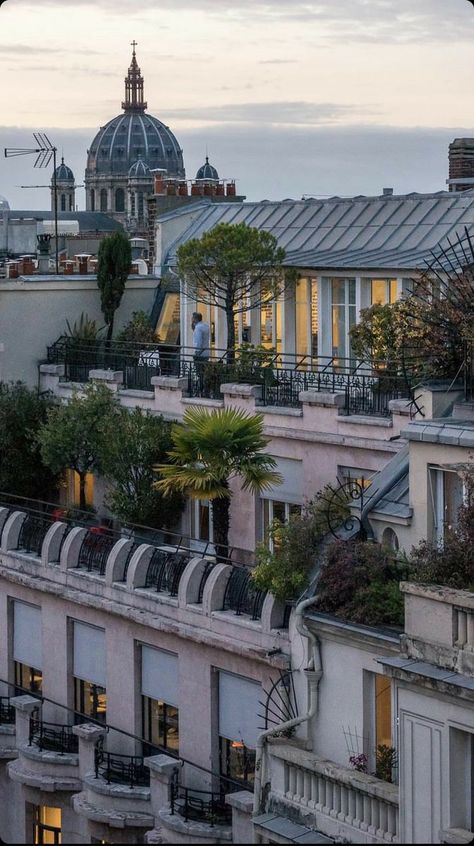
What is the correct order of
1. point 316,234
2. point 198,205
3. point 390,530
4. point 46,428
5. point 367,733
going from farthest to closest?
point 198,205 < point 316,234 < point 46,428 < point 390,530 < point 367,733

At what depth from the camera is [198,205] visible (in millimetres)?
50281

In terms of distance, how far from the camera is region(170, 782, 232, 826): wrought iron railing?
29.9 m

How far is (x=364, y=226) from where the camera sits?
4247 cm

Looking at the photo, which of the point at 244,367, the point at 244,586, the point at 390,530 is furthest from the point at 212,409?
the point at 390,530

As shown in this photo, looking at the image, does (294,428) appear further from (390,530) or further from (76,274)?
(76,274)

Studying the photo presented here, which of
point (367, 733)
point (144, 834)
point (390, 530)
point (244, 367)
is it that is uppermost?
point (244, 367)

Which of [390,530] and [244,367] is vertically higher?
[244,367]

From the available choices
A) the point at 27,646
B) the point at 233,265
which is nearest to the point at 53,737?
the point at 27,646

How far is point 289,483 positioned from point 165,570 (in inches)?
138

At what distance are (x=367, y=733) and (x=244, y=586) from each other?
5241 millimetres

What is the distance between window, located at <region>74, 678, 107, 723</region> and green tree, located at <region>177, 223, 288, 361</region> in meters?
8.54

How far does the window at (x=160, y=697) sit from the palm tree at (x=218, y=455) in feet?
7.43

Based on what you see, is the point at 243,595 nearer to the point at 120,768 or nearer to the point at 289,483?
the point at 120,768

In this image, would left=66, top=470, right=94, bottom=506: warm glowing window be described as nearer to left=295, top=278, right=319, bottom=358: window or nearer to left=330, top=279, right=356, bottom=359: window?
left=295, top=278, right=319, bottom=358: window
